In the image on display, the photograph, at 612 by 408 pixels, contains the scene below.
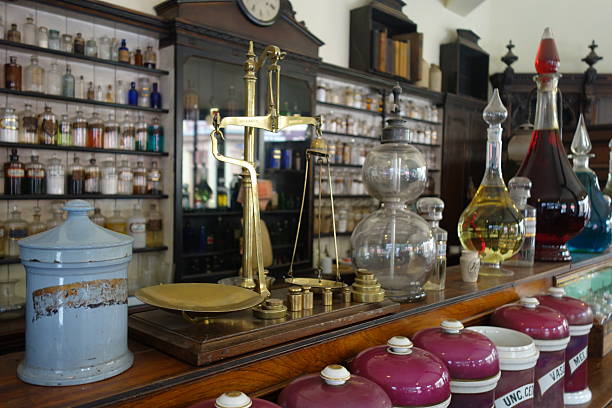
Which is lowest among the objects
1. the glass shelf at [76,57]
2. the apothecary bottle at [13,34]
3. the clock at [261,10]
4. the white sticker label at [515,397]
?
the white sticker label at [515,397]

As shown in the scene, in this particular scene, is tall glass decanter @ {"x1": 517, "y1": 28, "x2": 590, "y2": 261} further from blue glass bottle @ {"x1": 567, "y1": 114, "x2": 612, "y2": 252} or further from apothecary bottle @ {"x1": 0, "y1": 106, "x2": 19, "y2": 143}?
apothecary bottle @ {"x1": 0, "y1": 106, "x2": 19, "y2": 143}

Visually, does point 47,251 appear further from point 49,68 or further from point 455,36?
point 455,36

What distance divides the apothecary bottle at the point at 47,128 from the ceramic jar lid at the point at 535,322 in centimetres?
277

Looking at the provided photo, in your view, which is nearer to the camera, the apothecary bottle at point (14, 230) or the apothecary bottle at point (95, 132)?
the apothecary bottle at point (14, 230)

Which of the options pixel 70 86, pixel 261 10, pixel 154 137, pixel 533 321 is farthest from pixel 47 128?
pixel 533 321

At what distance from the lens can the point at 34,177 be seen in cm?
305

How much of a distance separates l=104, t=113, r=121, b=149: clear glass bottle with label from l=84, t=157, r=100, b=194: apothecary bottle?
140mm

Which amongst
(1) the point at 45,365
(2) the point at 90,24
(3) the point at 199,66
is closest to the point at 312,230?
(3) the point at 199,66

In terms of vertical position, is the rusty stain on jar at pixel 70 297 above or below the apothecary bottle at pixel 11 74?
below

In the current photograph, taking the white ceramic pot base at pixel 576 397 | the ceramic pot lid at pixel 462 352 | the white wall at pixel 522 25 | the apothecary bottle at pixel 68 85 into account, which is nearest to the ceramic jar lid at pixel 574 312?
the white ceramic pot base at pixel 576 397

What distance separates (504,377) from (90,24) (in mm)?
3228

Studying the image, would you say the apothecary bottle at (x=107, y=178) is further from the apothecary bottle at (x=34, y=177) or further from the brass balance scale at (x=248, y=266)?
the brass balance scale at (x=248, y=266)

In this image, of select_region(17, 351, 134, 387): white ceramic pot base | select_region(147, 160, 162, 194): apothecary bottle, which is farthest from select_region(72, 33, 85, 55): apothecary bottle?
select_region(17, 351, 134, 387): white ceramic pot base

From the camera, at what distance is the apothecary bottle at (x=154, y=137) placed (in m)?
3.53
